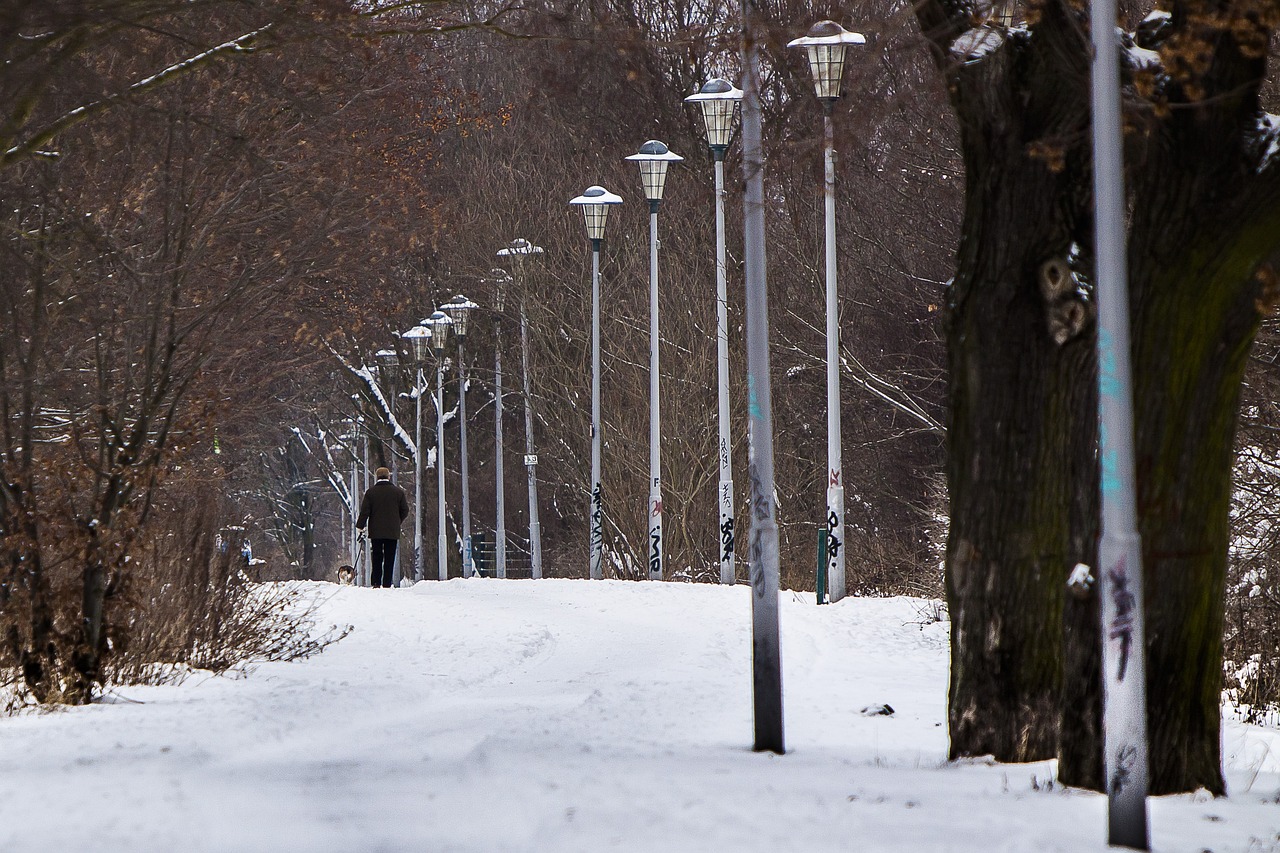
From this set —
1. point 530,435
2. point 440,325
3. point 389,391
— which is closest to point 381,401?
point 389,391

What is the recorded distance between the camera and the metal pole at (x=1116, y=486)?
736 centimetres

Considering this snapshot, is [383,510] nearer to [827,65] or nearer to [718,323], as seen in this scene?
[718,323]

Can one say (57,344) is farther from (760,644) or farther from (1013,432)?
(1013,432)

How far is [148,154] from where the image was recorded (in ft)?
54.4

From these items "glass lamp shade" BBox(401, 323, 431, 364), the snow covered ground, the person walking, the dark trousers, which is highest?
"glass lamp shade" BBox(401, 323, 431, 364)

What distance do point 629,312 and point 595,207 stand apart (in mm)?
8335

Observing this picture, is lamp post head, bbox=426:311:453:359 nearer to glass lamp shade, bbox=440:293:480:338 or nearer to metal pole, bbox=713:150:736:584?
glass lamp shade, bbox=440:293:480:338

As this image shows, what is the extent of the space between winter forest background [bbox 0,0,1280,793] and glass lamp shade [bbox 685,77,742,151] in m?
2.03

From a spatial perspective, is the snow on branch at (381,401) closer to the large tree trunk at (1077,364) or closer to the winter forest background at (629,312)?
the winter forest background at (629,312)

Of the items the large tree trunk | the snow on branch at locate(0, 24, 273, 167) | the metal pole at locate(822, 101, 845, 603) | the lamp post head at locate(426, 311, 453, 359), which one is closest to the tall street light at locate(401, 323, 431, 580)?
the lamp post head at locate(426, 311, 453, 359)

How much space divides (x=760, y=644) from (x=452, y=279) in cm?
3593

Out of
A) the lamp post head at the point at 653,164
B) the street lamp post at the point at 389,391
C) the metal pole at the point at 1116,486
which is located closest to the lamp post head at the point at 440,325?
the street lamp post at the point at 389,391

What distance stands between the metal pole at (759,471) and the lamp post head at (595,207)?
66.8 feet

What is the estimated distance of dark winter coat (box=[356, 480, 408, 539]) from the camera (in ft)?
96.3
